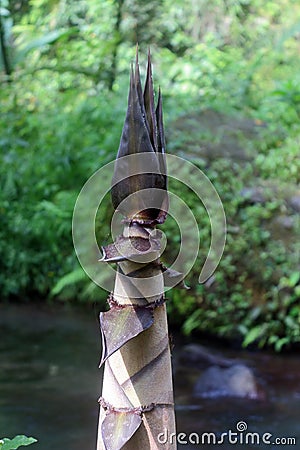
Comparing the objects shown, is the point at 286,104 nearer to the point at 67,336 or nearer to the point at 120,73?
the point at 120,73

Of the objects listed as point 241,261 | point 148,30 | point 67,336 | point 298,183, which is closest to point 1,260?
point 67,336

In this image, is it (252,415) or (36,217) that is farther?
(36,217)

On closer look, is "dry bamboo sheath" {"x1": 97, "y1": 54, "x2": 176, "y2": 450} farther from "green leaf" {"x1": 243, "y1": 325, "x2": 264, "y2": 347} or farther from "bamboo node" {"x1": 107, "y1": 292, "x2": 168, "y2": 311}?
"green leaf" {"x1": 243, "y1": 325, "x2": 264, "y2": 347}

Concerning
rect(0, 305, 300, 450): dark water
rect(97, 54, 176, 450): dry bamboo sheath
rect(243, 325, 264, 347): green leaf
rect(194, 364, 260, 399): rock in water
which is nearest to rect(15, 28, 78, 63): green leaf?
rect(0, 305, 300, 450): dark water

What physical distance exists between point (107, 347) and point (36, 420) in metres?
1.84

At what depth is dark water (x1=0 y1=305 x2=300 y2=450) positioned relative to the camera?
2084 mm

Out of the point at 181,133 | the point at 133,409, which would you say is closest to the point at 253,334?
the point at 181,133

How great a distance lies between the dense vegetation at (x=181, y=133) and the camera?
3.23 meters

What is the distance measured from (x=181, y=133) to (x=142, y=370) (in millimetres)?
3396

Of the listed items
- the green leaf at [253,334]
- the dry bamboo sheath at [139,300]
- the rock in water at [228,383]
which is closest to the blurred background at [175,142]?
the green leaf at [253,334]

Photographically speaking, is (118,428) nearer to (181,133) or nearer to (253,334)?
(253,334)

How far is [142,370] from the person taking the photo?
519mm

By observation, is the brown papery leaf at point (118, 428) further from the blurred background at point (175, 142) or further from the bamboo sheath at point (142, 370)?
the blurred background at point (175, 142)

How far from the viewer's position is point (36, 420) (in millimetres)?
2176
